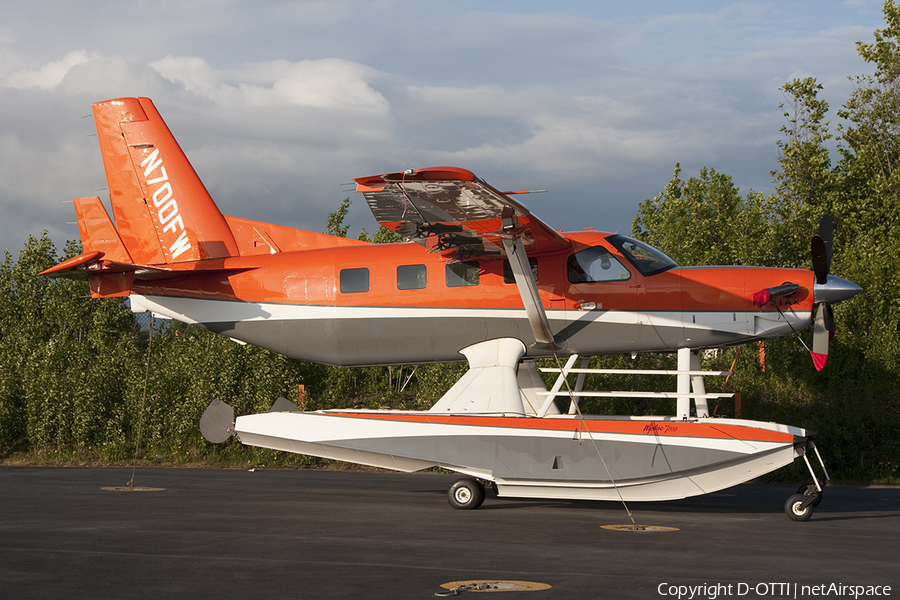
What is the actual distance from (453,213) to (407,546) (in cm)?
443

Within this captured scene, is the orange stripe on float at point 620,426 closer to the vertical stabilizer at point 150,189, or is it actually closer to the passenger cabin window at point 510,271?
the passenger cabin window at point 510,271

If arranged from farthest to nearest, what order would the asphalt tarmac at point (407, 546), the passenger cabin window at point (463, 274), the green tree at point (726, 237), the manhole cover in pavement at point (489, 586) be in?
A: 1. the green tree at point (726, 237)
2. the passenger cabin window at point (463, 274)
3. the asphalt tarmac at point (407, 546)
4. the manhole cover in pavement at point (489, 586)

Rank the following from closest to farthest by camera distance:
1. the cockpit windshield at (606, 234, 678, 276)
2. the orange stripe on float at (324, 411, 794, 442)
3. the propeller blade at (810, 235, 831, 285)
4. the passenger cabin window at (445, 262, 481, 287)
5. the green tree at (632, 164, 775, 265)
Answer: the orange stripe on float at (324, 411, 794, 442) < the propeller blade at (810, 235, 831, 285) < the cockpit windshield at (606, 234, 678, 276) < the passenger cabin window at (445, 262, 481, 287) < the green tree at (632, 164, 775, 265)

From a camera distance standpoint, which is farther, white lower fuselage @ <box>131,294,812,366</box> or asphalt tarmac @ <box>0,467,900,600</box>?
white lower fuselage @ <box>131,294,812,366</box>

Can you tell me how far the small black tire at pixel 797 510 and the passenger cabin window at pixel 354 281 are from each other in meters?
6.76

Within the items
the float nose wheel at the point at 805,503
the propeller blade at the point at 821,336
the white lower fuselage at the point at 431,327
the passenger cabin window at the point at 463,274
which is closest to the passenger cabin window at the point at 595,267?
the white lower fuselage at the point at 431,327

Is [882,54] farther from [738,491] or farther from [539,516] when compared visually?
[539,516]

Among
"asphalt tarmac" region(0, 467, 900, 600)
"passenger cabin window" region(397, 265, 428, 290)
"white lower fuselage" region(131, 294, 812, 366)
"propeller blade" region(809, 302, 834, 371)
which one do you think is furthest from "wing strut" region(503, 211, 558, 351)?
"propeller blade" region(809, 302, 834, 371)

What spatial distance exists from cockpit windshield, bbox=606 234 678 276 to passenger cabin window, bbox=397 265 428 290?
2.88 meters

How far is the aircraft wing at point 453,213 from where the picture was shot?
9633mm

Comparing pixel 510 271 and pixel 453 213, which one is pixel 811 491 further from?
pixel 453 213

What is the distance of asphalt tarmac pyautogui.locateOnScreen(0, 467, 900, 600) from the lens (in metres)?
6.19

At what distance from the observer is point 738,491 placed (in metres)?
15.2

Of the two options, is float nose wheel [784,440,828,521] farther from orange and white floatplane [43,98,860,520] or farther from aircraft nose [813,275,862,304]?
aircraft nose [813,275,862,304]
